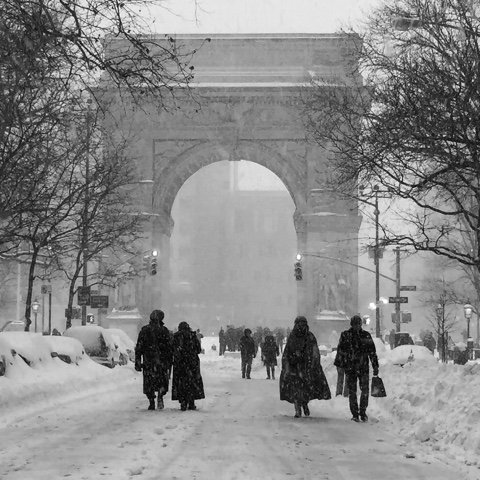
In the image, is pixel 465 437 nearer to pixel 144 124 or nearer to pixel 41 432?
pixel 41 432

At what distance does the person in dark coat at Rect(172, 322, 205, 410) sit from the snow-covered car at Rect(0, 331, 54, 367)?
10.5ft

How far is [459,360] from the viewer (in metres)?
33.9

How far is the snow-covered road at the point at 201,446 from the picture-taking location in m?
8.76

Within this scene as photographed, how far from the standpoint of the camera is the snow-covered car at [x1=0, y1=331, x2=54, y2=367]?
1767 centimetres

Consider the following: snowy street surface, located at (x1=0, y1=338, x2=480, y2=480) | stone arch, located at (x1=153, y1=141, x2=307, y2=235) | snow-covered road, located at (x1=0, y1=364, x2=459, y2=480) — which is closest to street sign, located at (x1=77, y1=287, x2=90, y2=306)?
snowy street surface, located at (x1=0, y1=338, x2=480, y2=480)

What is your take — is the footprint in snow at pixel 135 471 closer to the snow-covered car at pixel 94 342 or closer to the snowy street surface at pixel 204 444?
the snowy street surface at pixel 204 444

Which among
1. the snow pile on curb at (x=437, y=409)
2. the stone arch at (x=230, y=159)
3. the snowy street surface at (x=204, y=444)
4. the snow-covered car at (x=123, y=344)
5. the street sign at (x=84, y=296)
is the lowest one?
the snowy street surface at (x=204, y=444)

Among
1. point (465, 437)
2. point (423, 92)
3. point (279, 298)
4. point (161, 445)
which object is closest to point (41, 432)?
point (161, 445)

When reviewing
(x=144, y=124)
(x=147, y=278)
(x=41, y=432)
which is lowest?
(x=41, y=432)

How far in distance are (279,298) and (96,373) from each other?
359ft

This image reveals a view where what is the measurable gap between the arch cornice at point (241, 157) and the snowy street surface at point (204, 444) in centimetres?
3480

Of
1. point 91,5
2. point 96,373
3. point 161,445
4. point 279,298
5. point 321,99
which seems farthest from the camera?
point 279,298

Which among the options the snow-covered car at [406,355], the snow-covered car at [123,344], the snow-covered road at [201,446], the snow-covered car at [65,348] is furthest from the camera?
the snow-covered car at [123,344]

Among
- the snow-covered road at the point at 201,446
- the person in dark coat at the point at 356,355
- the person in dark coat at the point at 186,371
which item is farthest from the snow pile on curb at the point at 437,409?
the person in dark coat at the point at 186,371
